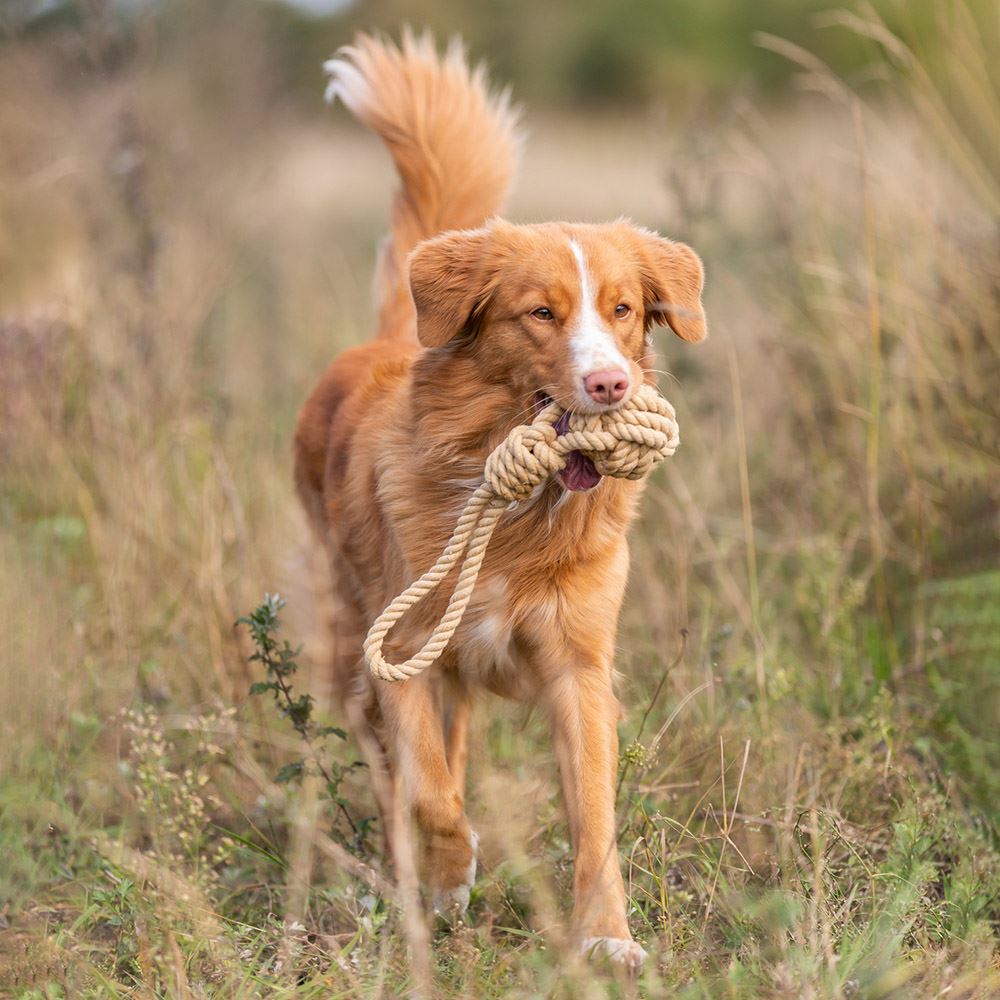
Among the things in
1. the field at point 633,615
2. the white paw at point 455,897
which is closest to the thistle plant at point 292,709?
the field at point 633,615

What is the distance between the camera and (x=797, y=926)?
2.85 m

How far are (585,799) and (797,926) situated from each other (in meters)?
0.63

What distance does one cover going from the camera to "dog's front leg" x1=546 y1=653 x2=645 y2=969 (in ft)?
9.75

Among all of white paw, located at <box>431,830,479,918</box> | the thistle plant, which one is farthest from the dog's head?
white paw, located at <box>431,830,479,918</box>

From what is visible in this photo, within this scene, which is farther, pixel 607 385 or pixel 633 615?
pixel 633 615

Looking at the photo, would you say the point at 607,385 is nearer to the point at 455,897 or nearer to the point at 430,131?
the point at 455,897

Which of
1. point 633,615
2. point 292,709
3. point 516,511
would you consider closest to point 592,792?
point 516,511

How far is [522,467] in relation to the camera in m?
3.18

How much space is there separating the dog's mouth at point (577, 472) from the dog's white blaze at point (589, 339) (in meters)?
0.17

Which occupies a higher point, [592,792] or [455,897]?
[592,792]

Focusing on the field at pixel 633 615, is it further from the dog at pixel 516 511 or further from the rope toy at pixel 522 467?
the rope toy at pixel 522 467

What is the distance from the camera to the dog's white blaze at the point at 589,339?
3.15 m

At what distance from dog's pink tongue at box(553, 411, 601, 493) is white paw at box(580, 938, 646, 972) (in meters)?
1.08

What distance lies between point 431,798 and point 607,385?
114 centimetres
